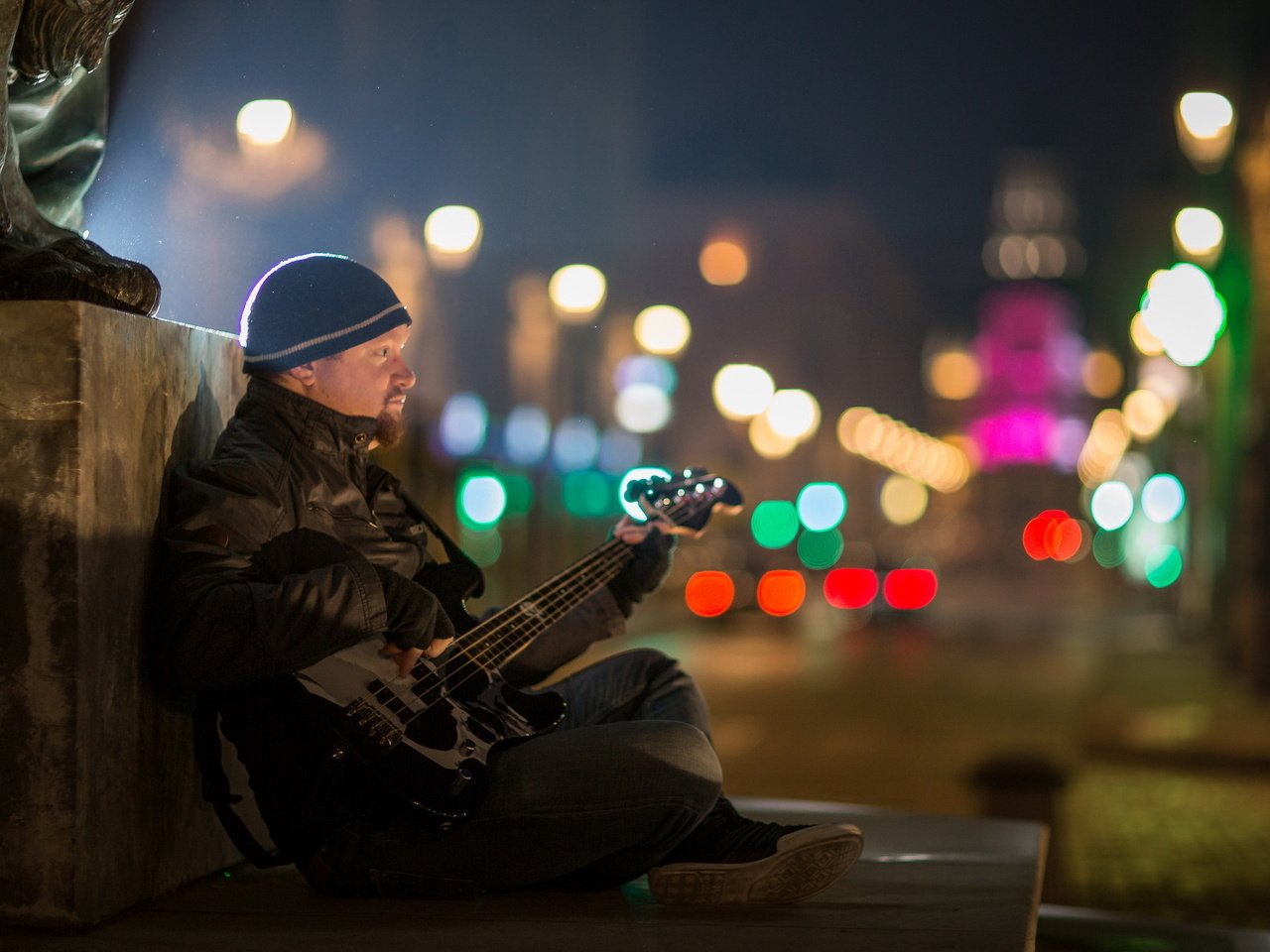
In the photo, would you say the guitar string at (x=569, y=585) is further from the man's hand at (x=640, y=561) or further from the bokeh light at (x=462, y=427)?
the bokeh light at (x=462, y=427)

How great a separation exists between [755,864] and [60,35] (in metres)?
2.56

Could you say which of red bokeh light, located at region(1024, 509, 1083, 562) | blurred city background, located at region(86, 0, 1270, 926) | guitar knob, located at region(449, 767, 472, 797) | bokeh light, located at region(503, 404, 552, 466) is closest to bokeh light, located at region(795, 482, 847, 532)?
blurred city background, located at region(86, 0, 1270, 926)

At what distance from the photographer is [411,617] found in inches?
156

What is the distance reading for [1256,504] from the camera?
75.3ft

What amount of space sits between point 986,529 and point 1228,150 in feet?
358

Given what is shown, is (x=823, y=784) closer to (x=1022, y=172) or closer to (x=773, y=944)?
(x=773, y=944)

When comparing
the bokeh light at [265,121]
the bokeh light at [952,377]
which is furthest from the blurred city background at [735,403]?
the bokeh light at [952,377]

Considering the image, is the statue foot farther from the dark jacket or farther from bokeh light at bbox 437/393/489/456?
bokeh light at bbox 437/393/489/456

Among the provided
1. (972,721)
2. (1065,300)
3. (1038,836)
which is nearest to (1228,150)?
(972,721)

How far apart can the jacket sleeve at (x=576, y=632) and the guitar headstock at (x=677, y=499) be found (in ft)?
0.80

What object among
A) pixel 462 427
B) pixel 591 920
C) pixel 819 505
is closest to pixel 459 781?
pixel 591 920

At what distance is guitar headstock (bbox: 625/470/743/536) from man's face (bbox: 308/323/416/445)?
0.76m

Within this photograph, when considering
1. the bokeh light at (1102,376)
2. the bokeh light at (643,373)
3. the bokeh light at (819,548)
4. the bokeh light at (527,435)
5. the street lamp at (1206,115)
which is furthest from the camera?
the bokeh light at (1102,376)

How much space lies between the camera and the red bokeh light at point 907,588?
3894 centimetres
